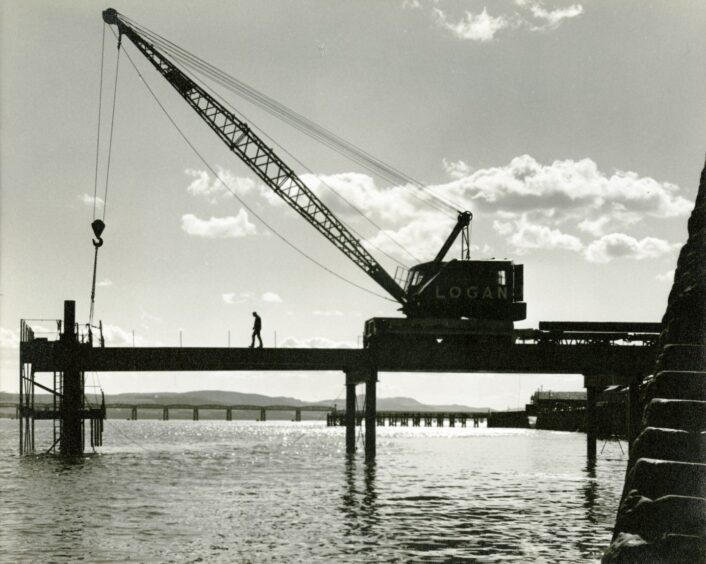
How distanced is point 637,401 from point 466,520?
2578cm

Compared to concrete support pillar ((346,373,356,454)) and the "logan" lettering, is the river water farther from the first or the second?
the "logan" lettering

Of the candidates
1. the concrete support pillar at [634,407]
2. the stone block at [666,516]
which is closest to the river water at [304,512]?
the concrete support pillar at [634,407]

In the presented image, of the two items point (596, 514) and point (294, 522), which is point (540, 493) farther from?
point (294, 522)

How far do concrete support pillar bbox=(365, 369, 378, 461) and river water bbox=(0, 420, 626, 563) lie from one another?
86.7 inches

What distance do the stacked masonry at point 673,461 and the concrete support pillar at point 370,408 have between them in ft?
117

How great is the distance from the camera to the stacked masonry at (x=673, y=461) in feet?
35.4

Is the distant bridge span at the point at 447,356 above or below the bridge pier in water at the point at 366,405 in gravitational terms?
above

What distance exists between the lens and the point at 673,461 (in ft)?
35.9

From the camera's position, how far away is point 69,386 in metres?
49.8

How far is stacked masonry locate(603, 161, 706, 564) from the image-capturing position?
10.8 metres

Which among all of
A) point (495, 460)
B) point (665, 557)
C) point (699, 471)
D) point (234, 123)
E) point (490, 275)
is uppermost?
point (234, 123)

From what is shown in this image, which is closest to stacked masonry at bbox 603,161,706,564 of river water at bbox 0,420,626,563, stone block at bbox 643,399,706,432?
stone block at bbox 643,399,706,432

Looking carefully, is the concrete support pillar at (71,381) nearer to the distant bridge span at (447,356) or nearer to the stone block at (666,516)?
the distant bridge span at (447,356)

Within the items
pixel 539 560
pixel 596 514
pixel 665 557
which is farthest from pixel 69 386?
pixel 665 557
